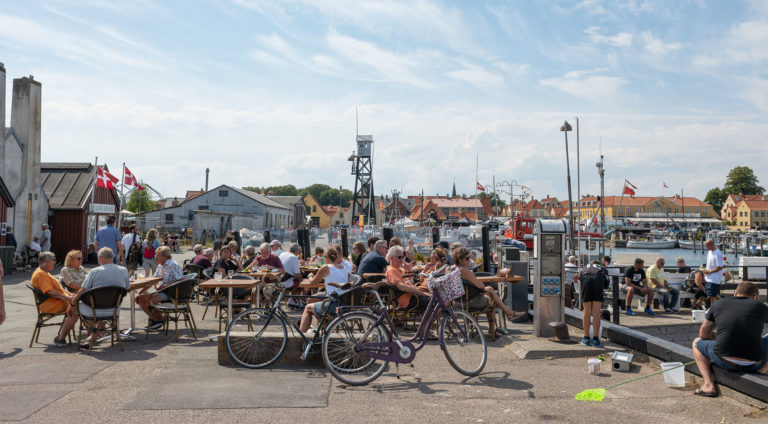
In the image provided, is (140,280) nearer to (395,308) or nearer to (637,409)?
(395,308)

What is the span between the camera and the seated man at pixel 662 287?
13.7 metres

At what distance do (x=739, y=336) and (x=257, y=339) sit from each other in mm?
5158

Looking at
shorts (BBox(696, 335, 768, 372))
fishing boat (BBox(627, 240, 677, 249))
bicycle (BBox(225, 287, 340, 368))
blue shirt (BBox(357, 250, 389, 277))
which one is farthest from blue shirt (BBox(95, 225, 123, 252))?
fishing boat (BBox(627, 240, 677, 249))

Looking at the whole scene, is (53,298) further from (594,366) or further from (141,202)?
(141,202)

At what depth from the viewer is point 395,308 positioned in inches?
360

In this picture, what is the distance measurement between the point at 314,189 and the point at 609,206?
80120 millimetres

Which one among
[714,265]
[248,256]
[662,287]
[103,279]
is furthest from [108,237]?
[714,265]

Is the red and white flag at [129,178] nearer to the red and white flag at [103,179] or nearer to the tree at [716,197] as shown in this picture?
the red and white flag at [103,179]

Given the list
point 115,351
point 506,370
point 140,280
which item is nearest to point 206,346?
point 115,351

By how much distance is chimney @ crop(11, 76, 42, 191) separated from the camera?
2361 centimetres

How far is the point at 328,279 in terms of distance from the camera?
26.7 ft

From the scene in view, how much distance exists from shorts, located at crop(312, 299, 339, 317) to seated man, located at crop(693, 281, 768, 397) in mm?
4083

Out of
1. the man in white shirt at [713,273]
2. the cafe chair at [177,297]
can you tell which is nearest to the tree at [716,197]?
the man in white shirt at [713,273]

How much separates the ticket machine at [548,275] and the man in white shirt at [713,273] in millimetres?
6565
